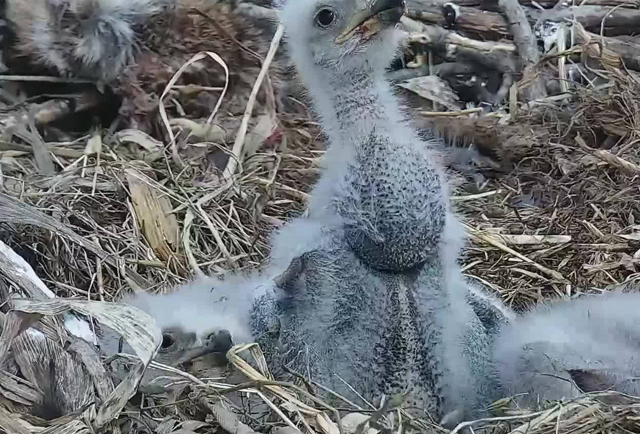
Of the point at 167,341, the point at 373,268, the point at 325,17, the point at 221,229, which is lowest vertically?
the point at 221,229

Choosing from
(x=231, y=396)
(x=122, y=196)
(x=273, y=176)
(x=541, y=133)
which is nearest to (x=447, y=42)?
(x=541, y=133)

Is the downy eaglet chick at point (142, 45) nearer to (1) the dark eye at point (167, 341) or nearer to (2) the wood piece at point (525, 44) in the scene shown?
(2) the wood piece at point (525, 44)

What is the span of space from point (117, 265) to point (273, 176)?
757mm

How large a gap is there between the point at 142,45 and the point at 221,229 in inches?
41.6

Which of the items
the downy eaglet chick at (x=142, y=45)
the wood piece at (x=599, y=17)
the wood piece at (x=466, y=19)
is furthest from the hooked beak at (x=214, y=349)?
the wood piece at (x=599, y=17)

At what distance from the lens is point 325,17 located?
220 cm

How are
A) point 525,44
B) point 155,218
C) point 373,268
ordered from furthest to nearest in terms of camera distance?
point 525,44
point 155,218
point 373,268

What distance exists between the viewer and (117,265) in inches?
101

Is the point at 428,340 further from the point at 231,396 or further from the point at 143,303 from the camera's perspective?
the point at 143,303

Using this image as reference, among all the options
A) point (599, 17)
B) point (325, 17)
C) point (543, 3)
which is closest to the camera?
point (325, 17)

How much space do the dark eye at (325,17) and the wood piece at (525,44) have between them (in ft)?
5.14

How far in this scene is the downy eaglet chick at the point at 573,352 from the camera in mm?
2096

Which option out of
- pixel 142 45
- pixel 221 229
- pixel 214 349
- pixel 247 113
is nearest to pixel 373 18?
pixel 214 349

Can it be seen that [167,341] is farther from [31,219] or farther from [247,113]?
[247,113]
